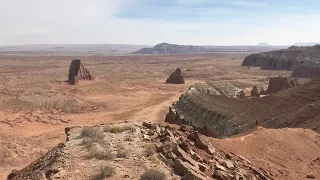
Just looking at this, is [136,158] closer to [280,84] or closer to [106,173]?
[106,173]

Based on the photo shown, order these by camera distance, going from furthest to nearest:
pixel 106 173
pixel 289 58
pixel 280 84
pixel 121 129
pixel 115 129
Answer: pixel 289 58
pixel 280 84
pixel 121 129
pixel 115 129
pixel 106 173

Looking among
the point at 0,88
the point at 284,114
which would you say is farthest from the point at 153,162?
the point at 0,88

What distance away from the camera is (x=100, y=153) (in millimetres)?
11328

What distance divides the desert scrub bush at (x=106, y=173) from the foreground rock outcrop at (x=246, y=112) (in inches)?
620

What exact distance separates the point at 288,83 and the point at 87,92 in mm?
31962

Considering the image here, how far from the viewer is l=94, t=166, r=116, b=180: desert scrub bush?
9938 millimetres

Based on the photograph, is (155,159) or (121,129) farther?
(121,129)

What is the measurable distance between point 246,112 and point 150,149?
64.8ft

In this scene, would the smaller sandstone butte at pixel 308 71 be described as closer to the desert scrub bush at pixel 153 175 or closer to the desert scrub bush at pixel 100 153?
the desert scrub bush at pixel 100 153

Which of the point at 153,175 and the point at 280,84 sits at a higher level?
the point at 153,175

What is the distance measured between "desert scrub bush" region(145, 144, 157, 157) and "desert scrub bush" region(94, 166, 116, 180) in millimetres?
1648

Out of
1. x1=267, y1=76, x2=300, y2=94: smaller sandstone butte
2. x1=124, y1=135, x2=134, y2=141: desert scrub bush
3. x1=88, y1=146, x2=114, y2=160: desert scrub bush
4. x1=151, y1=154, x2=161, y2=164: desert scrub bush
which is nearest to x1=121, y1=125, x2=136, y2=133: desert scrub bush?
x1=124, y1=135, x2=134, y2=141: desert scrub bush

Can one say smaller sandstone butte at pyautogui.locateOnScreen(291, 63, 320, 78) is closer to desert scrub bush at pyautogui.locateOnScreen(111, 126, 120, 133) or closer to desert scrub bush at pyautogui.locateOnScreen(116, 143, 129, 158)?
desert scrub bush at pyautogui.locateOnScreen(111, 126, 120, 133)

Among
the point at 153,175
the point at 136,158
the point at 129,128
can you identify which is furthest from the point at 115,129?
the point at 153,175
